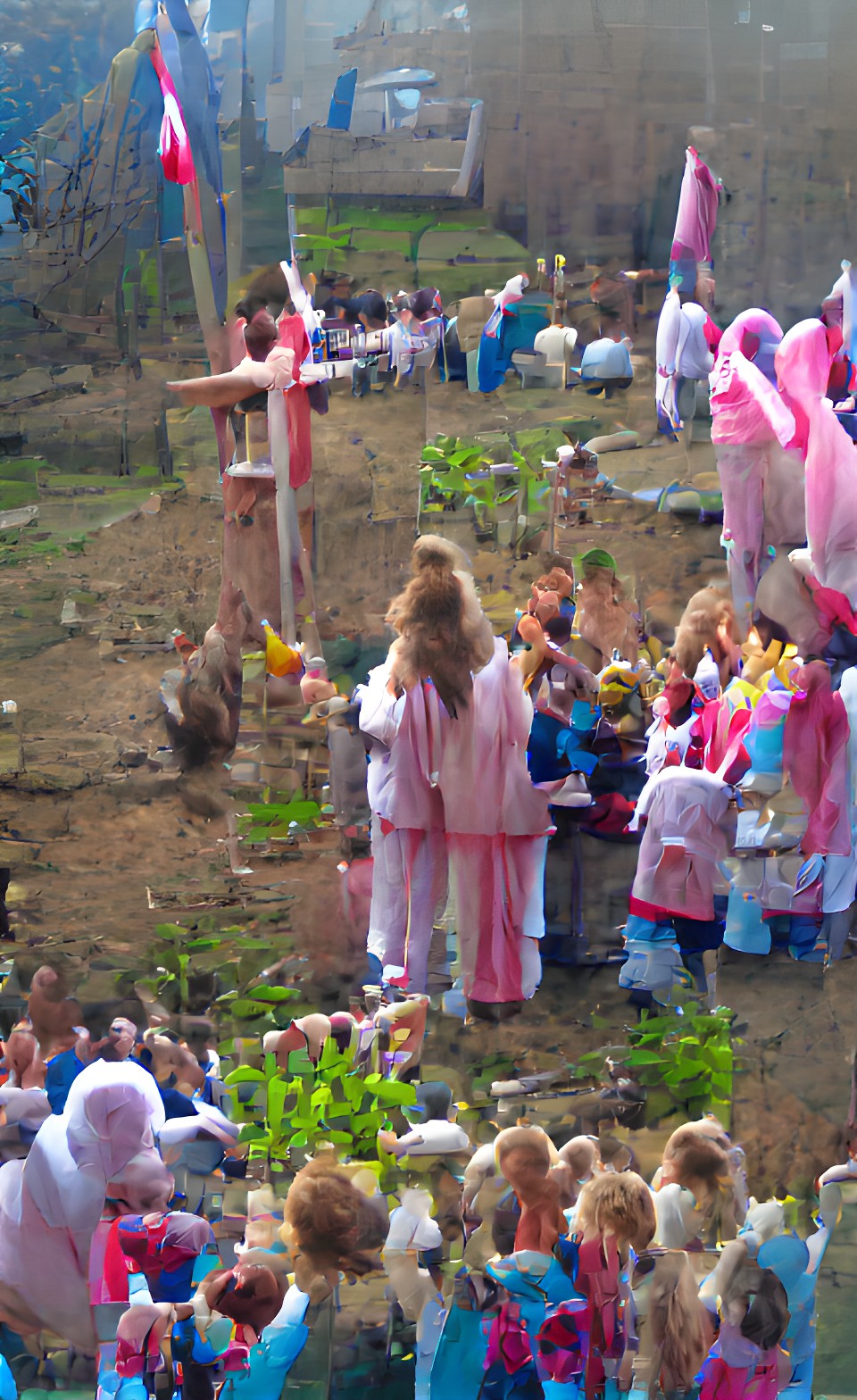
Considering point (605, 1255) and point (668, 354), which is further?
point (668, 354)

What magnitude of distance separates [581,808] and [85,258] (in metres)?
2.20

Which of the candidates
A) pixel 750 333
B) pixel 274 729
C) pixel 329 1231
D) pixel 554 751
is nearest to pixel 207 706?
pixel 274 729

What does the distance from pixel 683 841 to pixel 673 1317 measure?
1.39 m

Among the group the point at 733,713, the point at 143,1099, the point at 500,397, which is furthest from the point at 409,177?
the point at 143,1099

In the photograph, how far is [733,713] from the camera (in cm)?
702

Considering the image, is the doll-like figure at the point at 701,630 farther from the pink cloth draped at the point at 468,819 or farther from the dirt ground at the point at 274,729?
the pink cloth draped at the point at 468,819

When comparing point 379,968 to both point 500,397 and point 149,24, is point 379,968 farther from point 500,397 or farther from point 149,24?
point 149,24

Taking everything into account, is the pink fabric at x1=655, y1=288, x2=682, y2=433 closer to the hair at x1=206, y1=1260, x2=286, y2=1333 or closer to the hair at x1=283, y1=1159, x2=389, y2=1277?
the hair at x1=283, y1=1159, x2=389, y2=1277

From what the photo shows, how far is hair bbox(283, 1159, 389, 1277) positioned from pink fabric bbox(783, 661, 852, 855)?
68.7 inches

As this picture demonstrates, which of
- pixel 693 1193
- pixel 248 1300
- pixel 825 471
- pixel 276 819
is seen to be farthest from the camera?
pixel 276 819

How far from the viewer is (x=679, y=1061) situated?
23.1 ft

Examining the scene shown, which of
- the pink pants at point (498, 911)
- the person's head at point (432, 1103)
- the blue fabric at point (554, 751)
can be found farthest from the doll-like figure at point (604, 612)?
the person's head at point (432, 1103)

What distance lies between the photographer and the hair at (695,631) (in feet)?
22.8

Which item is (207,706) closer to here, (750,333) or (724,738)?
(724,738)
